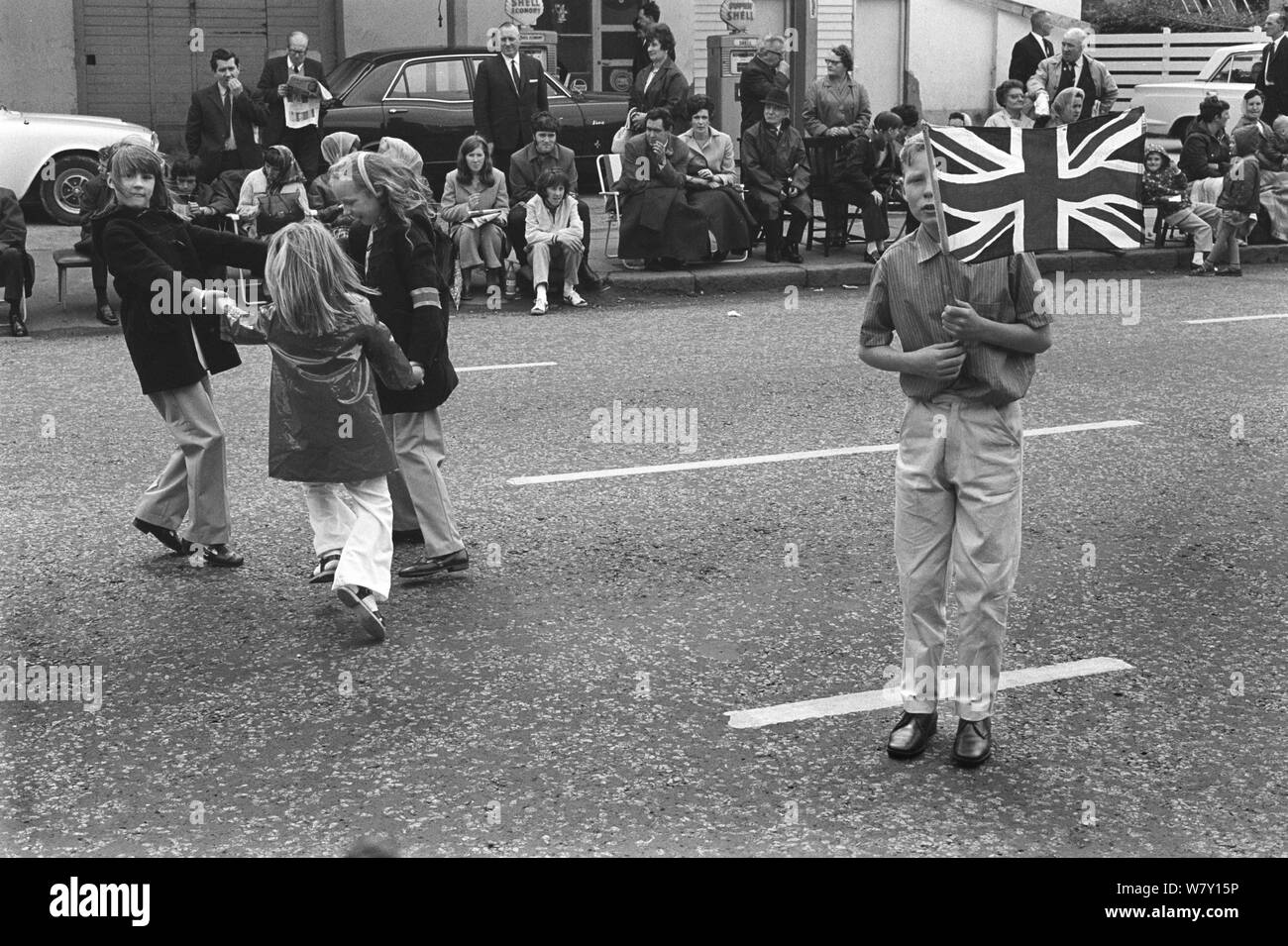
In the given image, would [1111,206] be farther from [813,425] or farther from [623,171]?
[623,171]

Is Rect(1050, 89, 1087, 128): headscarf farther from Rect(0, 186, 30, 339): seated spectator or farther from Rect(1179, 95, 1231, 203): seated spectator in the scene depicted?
Rect(0, 186, 30, 339): seated spectator

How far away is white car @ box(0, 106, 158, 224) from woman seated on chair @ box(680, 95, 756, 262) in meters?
5.82

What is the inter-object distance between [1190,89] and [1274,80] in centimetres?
812

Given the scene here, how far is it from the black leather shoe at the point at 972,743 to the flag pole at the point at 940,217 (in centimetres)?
131

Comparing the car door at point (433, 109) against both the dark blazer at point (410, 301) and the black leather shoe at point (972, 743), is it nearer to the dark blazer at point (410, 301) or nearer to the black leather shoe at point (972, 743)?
the dark blazer at point (410, 301)

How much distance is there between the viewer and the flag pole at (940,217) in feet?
16.2

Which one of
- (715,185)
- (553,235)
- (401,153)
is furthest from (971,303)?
(715,185)

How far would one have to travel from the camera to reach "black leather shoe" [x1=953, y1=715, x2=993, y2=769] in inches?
203

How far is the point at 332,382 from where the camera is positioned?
21.3 ft

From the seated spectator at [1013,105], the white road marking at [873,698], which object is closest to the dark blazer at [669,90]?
the seated spectator at [1013,105]

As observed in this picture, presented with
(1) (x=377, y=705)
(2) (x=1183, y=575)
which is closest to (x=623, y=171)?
(2) (x=1183, y=575)

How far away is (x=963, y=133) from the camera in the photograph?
5191 millimetres

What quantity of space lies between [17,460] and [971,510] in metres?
5.87

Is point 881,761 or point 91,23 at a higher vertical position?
point 91,23
